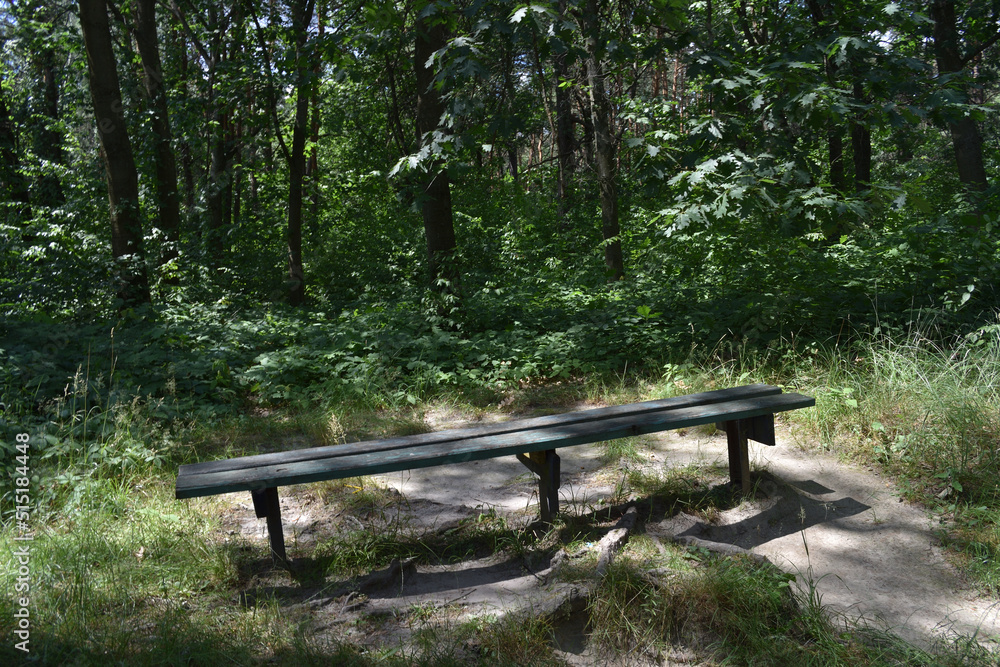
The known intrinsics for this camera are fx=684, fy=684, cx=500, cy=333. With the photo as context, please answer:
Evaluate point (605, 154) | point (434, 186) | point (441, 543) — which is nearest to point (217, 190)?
point (434, 186)

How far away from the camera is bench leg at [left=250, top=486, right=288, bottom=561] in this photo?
3.30 m

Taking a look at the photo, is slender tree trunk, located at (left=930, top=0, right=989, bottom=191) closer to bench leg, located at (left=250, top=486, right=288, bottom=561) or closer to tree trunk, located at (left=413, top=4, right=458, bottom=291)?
tree trunk, located at (left=413, top=4, right=458, bottom=291)

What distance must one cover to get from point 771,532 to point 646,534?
69cm

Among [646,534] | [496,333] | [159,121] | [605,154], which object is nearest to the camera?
[646,534]

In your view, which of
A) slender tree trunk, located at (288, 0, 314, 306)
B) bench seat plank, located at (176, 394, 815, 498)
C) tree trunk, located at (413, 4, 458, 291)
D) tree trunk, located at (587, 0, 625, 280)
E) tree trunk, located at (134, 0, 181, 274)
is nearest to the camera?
bench seat plank, located at (176, 394, 815, 498)

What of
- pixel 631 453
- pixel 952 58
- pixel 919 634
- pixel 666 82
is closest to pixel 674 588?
pixel 919 634

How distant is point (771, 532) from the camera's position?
3.62 metres

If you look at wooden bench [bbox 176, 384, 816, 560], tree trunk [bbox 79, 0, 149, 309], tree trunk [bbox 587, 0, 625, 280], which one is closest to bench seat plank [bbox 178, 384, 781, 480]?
wooden bench [bbox 176, 384, 816, 560]

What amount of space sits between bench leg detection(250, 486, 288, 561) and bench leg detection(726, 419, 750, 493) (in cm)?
250

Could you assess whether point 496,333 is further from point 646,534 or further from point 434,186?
point 646,534

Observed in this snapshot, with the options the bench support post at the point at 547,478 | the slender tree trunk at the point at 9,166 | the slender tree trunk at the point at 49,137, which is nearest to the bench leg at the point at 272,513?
the bench support post at the point at 547,478

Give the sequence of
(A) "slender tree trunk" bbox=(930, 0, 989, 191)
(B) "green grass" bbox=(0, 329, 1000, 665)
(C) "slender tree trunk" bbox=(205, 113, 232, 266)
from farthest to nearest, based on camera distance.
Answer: (C) "slender tree trunk" bbox=(205, 113, 232, 266) → (A) "slender tree trunk" bbox=(930, 0, 989, 191) → (B) "green grass" bbox=(0, 329, 1000, 665)

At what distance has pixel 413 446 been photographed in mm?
3475

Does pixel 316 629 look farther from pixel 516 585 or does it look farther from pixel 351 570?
pixel 516 585
